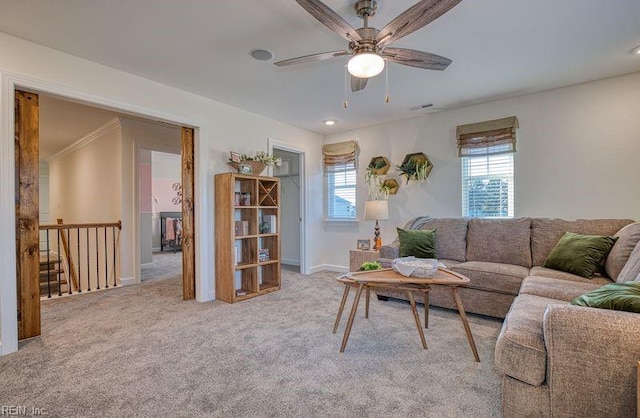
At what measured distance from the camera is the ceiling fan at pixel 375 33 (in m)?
1.58

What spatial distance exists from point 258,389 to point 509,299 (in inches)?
93.9

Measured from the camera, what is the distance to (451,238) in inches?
145

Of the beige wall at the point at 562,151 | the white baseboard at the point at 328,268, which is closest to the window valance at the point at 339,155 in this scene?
the beige wall at the point at 562,151

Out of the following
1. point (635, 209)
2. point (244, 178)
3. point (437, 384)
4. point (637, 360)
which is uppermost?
point (244, 178)

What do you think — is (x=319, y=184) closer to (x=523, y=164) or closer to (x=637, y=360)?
(x=523, y=164)

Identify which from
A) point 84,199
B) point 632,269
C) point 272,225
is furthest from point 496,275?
point 84,199

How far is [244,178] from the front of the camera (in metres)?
3.86

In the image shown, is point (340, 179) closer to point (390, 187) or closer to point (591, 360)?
point (390, 187)

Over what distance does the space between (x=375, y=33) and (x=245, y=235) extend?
2771mm

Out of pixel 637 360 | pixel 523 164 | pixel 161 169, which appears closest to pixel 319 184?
pixel 523 164

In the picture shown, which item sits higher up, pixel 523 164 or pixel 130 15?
pixel 130 15

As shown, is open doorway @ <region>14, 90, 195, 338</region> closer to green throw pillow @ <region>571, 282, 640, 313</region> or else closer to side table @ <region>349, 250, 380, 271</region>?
side table @ <region>349, 250, 380, 271</region>

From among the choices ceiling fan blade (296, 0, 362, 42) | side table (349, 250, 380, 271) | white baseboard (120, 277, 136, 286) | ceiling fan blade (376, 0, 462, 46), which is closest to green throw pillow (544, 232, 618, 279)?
side table (349, 250, 380, 271)

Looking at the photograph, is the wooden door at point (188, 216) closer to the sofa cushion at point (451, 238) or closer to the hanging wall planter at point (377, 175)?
the hanging wall planter at point (377, 175)
